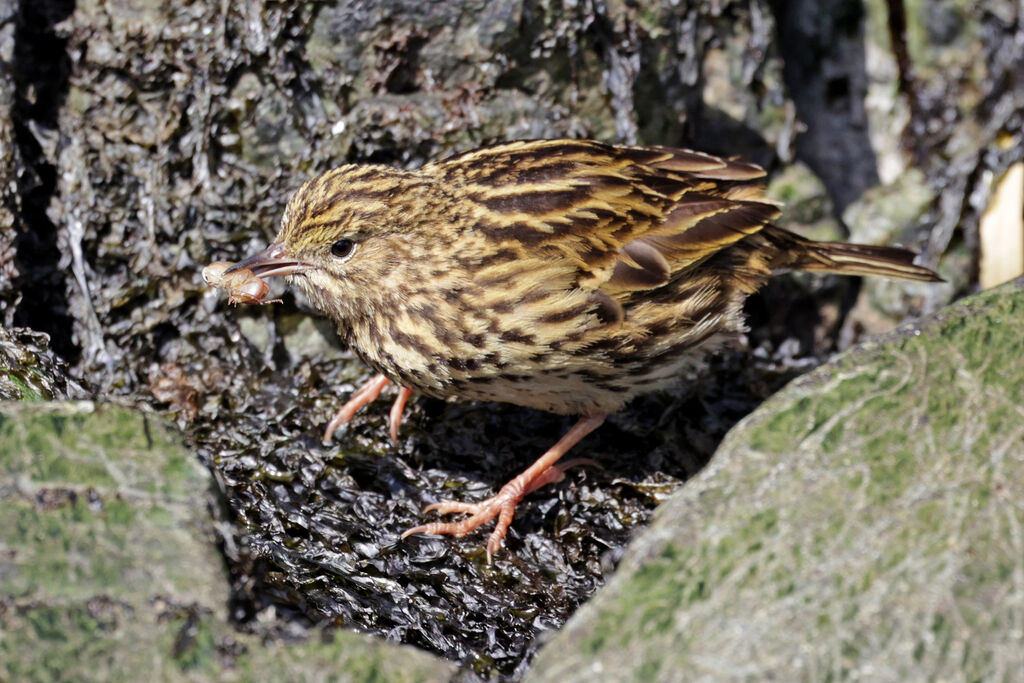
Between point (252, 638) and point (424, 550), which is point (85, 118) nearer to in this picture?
point (424, 550)

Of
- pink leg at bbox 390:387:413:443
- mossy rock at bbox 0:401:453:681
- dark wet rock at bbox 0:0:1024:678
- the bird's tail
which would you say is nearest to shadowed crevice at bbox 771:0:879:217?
dark wet rock at bbox 0:0:1024:678

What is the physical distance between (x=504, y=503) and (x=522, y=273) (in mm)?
1119

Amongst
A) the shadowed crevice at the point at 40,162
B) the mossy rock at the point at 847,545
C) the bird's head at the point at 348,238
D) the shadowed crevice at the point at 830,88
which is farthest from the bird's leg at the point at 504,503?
the shadowed crevice at the point at 830,88

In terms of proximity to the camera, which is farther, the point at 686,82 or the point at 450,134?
the point at 686,82

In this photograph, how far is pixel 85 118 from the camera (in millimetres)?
5898

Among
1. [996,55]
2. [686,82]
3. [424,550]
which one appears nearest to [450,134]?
[686,82]

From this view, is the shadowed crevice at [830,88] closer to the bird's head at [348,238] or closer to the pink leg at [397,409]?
the pink leg at [397,409]

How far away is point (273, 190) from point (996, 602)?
4.34m

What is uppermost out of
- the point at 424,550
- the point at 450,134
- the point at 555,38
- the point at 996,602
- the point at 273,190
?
the point at 555,38

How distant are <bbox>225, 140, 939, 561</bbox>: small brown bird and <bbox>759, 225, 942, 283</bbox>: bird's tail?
0.44 meters

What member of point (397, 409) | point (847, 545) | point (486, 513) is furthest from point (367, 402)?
point (847, 545)

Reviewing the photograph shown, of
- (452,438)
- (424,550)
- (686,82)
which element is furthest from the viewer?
(686,82)

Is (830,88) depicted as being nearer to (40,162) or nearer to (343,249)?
(343,249)

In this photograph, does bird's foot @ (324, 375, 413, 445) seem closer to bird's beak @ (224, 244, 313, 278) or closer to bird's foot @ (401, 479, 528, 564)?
bird's foot @ (401, 479, 528, 564)
